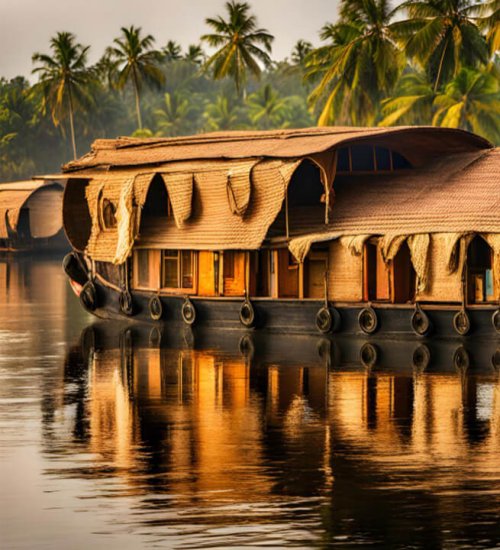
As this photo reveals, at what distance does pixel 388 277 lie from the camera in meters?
24.8

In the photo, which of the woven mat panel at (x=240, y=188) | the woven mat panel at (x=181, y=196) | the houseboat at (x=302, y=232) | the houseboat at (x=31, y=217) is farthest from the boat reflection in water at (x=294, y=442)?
the houseboat at (x=31, y=217)

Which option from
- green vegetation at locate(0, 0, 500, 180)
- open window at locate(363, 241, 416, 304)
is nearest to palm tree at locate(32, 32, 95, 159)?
green vegetation at locate(0, 0, 500, 180)

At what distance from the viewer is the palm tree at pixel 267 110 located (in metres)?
73.1

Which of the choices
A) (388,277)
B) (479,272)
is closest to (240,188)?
(388,277)

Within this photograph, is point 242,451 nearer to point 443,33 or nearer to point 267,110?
point 443,33

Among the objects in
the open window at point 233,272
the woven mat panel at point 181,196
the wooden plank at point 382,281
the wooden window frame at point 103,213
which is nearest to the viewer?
the wooden plank at point 382,281

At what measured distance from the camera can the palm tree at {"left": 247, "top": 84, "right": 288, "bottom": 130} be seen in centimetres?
7314

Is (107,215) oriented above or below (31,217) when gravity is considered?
below

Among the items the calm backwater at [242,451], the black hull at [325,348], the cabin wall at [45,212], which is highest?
the cabin wall at [45,212]

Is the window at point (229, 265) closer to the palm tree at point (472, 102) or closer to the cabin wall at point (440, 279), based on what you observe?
the cabin wall at point (440, 279)

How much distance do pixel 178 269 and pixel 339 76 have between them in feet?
67.8

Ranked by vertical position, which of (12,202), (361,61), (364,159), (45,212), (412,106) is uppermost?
(361,61)

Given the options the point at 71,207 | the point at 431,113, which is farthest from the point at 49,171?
the point at 71,207

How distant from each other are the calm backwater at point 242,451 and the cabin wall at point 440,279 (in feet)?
6.98
